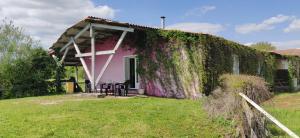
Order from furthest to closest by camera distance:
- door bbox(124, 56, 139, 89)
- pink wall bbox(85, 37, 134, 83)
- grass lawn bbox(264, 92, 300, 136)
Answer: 1. pink wall bbox(85, 37, 134, 83)
2. door bbox(124, 56, 139, 89)
3. grass lawn bbox(264, 92, 300, 136)

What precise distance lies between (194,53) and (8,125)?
9.25 m

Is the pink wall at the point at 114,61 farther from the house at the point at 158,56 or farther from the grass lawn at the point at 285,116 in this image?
the grass lawn at the point at 285,116

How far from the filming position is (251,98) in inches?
361

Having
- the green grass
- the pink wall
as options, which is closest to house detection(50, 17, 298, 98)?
the pink wall

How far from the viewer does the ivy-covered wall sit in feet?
54.7

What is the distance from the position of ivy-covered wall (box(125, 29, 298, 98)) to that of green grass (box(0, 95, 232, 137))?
4502 millimetres

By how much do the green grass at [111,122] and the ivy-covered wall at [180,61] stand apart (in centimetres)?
450

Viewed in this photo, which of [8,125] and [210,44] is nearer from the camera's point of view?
Result: [8,125]

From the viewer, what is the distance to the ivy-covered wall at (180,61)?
16.7 meters

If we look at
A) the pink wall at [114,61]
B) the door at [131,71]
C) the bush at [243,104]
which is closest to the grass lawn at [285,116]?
the bush at [243,104]

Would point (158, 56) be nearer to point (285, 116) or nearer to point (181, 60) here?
point (181, 60)

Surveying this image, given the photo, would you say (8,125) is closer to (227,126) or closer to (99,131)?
(99,131)

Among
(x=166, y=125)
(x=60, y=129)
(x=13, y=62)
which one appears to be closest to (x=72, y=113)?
(x=60, y=129)

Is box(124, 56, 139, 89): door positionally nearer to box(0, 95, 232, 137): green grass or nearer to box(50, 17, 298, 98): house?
box(50, 17, 298, 98): house
